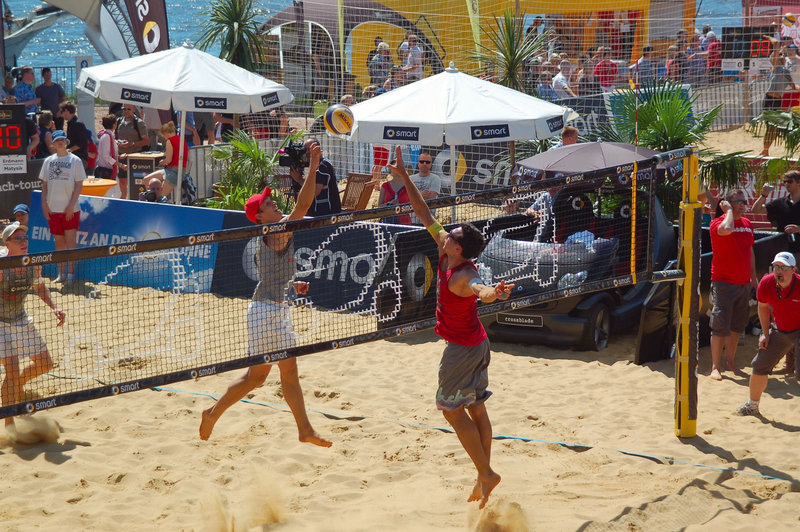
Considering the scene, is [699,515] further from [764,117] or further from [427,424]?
[764,117]

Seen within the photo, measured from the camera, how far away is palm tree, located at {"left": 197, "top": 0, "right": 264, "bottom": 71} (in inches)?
784

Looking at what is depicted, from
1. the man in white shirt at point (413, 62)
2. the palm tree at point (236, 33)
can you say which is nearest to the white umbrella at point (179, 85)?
the man in white shirt at point (413, 62)

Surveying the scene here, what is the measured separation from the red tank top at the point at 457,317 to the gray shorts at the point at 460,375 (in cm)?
5

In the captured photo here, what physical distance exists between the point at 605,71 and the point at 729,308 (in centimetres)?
1145

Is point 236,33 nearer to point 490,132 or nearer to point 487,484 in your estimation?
point 490,132

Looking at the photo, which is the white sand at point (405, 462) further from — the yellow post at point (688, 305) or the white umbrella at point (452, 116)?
the white umbrella at point (452, 116)

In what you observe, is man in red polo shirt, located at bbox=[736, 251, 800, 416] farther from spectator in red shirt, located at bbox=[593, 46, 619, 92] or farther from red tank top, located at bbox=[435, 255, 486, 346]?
spectator in red shirt, located at bbox=[593, 46, 619, 92]

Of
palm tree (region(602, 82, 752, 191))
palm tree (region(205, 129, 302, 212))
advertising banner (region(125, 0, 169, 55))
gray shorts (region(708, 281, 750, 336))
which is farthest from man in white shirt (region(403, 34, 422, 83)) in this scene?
gray shorts (region(708, 281, 750, 336))

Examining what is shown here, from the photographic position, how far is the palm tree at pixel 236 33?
19.9 m

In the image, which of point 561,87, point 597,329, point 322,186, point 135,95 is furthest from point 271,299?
point 561,87

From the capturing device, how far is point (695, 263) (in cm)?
680

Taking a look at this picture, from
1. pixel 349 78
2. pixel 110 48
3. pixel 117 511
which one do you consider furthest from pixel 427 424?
pixel 110 48

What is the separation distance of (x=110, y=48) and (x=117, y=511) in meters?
16.1

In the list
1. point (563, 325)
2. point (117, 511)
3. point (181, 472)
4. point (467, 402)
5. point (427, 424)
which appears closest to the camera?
point (467, 402)
